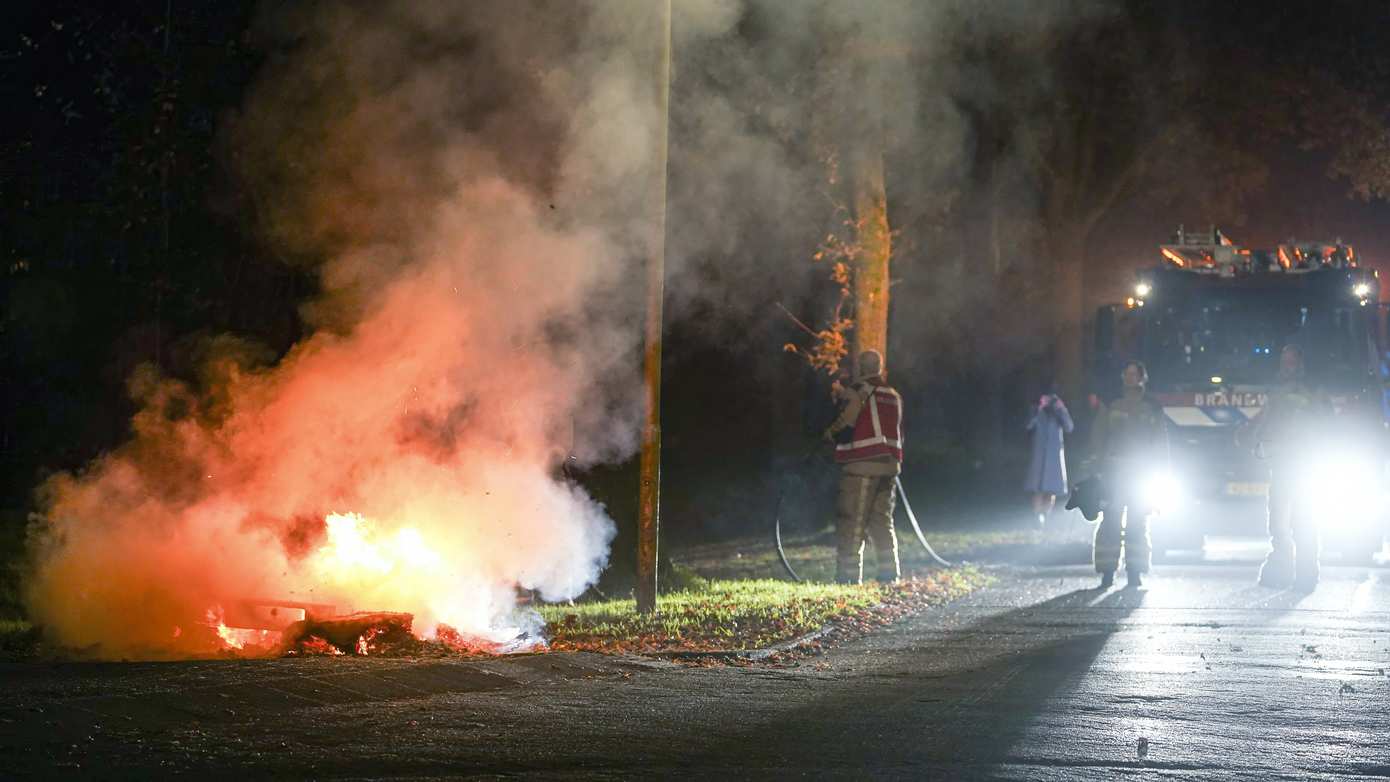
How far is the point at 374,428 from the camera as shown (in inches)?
440

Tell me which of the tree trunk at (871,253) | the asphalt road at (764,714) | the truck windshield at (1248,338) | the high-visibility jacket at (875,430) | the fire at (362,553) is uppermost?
the tree trunk at (871,253)

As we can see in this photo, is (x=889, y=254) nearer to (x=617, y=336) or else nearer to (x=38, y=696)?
(x=617, y=336)

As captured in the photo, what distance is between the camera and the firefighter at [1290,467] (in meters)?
14.0

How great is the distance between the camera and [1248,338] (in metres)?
17.0

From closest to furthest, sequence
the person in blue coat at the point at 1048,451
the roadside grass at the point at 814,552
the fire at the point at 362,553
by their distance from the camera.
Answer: the fire at the point at 362,553
the roadside grass at the point at 814,552
the person in blue coat at the point at 1048,451

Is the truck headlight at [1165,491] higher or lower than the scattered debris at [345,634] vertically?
higher

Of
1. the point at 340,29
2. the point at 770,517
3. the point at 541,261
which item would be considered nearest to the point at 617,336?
the point at 541,261

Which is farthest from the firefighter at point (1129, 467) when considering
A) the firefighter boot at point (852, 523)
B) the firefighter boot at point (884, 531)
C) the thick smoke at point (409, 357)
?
the thick smoke at point (409, 357)

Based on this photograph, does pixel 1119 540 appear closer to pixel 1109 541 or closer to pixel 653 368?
pixel 1109 541

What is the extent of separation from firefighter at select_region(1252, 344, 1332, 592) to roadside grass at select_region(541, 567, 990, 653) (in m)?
2.43

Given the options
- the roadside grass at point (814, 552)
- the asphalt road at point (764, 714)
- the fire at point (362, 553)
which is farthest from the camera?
the roadside grass at point (814, 552)

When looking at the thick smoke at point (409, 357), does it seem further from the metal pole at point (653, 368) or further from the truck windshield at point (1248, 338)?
the truck windshield at point (1248, 338)

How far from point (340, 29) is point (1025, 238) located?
2196cm

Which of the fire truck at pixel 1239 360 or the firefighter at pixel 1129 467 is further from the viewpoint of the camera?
the fire truck at pixel 1239 360
